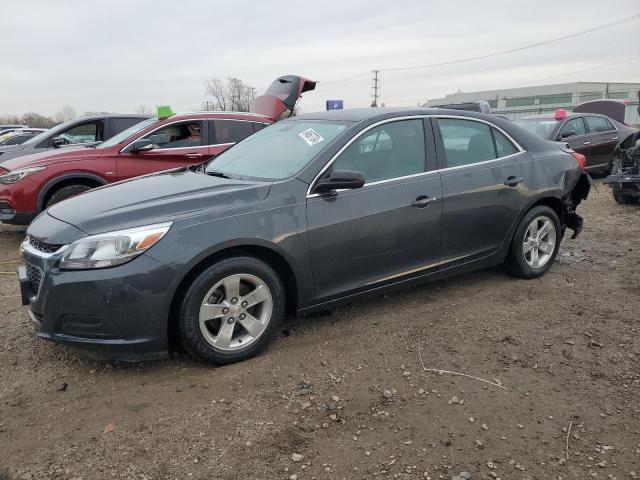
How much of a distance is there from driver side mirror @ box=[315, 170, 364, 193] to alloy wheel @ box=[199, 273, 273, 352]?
784 mm

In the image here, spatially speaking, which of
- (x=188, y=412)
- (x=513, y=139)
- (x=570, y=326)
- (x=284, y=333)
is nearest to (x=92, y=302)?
(x=188, y=412)

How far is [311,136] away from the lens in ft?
13.2

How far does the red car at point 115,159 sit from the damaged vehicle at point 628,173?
5.93 meters

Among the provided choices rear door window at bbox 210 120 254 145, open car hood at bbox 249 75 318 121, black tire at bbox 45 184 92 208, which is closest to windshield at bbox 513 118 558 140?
open car hood at bbox 249 75 318 121

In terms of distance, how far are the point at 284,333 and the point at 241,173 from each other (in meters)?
1.27

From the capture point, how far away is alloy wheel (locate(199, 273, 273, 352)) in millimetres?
3248

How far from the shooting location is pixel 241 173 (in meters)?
3.99

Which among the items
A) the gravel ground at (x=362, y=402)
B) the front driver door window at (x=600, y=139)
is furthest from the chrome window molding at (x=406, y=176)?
the front driver door window at (x=600, y=139)

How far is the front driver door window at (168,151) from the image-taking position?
23.1ft

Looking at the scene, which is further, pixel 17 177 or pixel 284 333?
pixel 17 177

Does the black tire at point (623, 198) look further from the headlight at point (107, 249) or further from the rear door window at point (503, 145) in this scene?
the headlight at point (107, 249)

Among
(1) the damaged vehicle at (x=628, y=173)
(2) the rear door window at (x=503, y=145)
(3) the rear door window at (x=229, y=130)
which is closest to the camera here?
(2) the rear door window at (x=503, y=145)

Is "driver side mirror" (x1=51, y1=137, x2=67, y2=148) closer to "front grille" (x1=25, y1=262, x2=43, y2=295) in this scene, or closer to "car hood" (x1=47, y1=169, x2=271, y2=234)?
"car hood" (x1=47, y1=169, x2=271, y2=234)

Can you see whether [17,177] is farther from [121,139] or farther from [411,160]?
[411,160]
